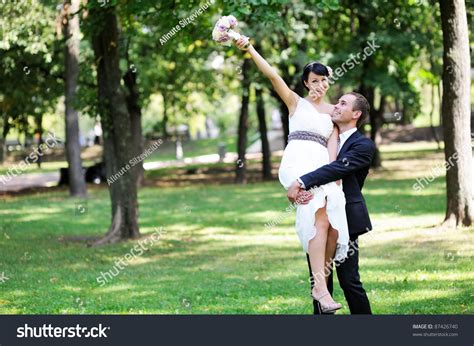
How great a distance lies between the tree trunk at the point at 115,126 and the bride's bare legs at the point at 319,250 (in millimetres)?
9327

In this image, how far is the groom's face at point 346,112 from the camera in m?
6.81

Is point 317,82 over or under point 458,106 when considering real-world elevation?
over

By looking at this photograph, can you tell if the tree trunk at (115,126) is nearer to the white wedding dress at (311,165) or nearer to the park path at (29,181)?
the white wedding dress at (311,165)

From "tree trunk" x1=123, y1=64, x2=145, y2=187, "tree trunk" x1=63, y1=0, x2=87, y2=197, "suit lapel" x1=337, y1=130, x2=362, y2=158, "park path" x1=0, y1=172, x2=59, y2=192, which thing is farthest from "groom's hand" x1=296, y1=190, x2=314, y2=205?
"park path" x1=0, y1=172, x2=59, y2=192

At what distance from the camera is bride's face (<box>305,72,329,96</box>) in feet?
22.3

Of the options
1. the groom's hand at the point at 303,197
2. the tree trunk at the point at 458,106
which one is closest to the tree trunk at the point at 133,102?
the tree trunk at the point at 458,106

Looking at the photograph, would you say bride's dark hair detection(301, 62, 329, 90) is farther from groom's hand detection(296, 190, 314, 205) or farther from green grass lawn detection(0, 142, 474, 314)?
green grass lawn detection(0, 142, 474, 314)

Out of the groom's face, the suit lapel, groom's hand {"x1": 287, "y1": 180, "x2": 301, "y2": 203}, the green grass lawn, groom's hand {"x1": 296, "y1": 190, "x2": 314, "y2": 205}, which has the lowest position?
the green grass lawn

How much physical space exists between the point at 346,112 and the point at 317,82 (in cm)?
36

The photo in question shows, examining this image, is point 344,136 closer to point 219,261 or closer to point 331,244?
point 331,244

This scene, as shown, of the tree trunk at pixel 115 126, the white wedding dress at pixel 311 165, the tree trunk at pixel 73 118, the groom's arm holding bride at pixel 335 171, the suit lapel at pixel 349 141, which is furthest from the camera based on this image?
the tree trunk at pixel 73 118

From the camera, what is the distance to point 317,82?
22.3 feet

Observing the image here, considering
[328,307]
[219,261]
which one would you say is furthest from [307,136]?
[219,261]

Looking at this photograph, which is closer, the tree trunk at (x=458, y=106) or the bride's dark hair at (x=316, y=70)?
the bride's dark hair at (x=316, y=70)
